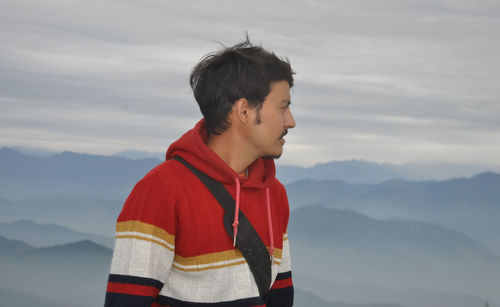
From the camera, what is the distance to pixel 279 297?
3.78 meters

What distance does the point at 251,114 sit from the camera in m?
3.28

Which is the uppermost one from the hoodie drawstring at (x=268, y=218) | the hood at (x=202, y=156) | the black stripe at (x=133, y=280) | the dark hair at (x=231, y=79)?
the dark hair at (x=231, y=79)

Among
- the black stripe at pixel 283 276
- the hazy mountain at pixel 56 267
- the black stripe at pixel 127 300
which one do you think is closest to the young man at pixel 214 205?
the black stripe at pixel 127 300

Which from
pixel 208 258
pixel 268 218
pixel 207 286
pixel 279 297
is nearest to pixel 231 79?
pixel 268 218

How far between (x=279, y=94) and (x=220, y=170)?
0.51m

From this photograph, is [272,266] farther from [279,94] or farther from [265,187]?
[279,94]

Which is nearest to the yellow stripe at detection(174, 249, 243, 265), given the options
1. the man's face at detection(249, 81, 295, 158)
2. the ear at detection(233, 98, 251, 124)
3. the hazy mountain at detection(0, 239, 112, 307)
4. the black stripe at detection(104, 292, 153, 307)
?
the black stripe at detection(104, 292, 153, 307)

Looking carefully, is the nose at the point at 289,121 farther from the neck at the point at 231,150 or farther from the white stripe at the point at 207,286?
the white stripe at the point at 207,286

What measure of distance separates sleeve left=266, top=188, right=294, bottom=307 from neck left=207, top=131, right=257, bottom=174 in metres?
0.54

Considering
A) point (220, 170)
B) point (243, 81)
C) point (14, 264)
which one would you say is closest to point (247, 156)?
point (220, 170)

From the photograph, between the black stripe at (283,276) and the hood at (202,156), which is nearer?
the hood at (202,156)

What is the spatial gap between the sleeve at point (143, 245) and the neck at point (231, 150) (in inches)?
14.9

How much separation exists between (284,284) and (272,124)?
3.55 ft

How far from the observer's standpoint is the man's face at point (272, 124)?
3285mm
